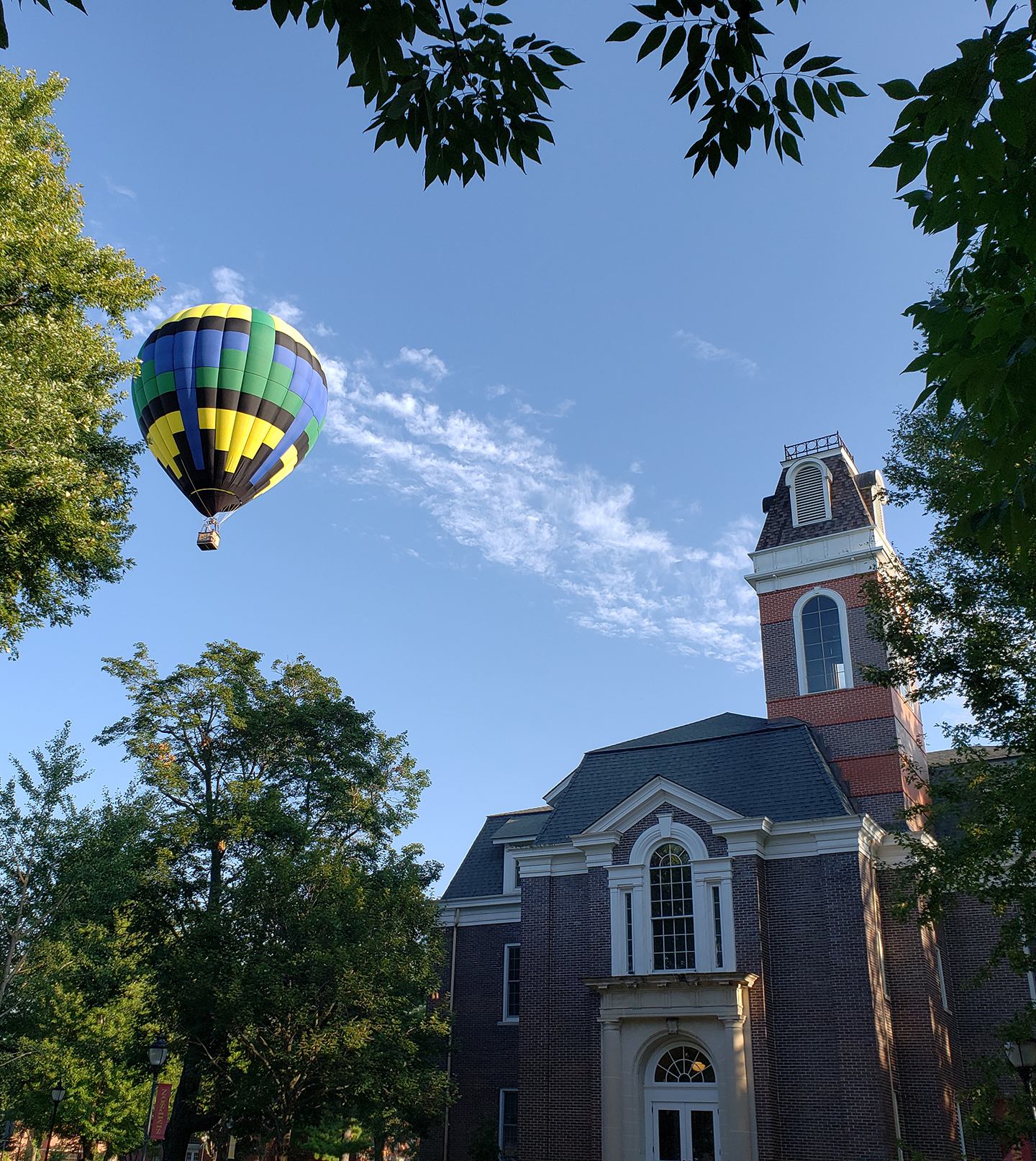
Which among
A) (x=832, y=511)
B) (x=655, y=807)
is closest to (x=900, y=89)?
(x=655, y=807)

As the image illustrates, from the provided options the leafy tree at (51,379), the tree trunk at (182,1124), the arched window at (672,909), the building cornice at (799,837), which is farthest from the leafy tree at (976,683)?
the tree trunk at (182,1124)

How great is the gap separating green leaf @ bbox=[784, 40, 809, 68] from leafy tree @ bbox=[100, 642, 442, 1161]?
1867 cm

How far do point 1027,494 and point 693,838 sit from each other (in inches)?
775

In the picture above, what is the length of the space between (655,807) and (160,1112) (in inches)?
496

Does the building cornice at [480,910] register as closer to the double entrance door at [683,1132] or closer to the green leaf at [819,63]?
the double entrance door at [683,1132]

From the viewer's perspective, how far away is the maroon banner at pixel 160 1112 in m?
18.8

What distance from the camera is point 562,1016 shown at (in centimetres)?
2389

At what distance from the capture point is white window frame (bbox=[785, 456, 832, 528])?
30.1m

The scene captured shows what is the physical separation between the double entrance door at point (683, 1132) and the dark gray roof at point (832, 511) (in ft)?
53.0

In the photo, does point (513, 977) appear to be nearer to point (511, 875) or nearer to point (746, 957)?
point (511, 875)

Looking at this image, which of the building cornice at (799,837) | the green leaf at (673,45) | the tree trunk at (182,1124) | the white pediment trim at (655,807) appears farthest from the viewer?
the tree trunk at (182,1124)

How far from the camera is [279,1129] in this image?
19.3 metres

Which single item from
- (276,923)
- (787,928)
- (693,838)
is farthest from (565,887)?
(276,923)

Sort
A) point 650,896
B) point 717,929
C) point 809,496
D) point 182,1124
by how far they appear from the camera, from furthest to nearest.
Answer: point 809,496, point 182,1124, point 650,896, point 717,929
